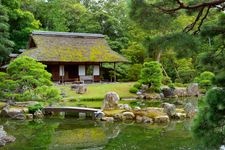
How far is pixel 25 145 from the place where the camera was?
1218 centimetres

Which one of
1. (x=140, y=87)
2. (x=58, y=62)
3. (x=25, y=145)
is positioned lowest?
(x=25, y=145)

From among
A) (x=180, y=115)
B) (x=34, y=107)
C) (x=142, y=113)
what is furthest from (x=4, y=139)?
(x=180, y=115)

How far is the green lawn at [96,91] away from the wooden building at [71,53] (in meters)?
2.76

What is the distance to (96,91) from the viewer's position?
2656cm

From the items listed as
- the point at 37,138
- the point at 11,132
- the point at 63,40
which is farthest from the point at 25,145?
the point at 63,40

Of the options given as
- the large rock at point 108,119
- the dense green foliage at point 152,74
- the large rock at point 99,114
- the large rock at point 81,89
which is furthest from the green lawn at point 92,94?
the large rock at point 108,119

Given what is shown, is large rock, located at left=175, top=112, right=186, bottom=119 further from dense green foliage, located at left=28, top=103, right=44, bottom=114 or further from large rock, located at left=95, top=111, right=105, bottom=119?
dense green foliage, located at left=28, top=103, right=44, bottom=114

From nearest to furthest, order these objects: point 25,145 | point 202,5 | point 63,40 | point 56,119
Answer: point 202,5 < point 25,145 < point 56,119 < point 63,40

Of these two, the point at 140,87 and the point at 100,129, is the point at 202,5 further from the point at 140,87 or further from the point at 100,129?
the point at 140,87

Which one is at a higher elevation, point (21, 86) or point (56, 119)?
point (21, 86)

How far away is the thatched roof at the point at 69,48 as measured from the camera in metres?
29.2

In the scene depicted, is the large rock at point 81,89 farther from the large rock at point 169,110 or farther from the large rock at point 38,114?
the large rock at point 169,110

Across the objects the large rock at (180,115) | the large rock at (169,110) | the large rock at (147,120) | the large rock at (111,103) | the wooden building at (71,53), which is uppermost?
the wooden building at (71,53)

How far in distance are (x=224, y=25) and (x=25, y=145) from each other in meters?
8.04
